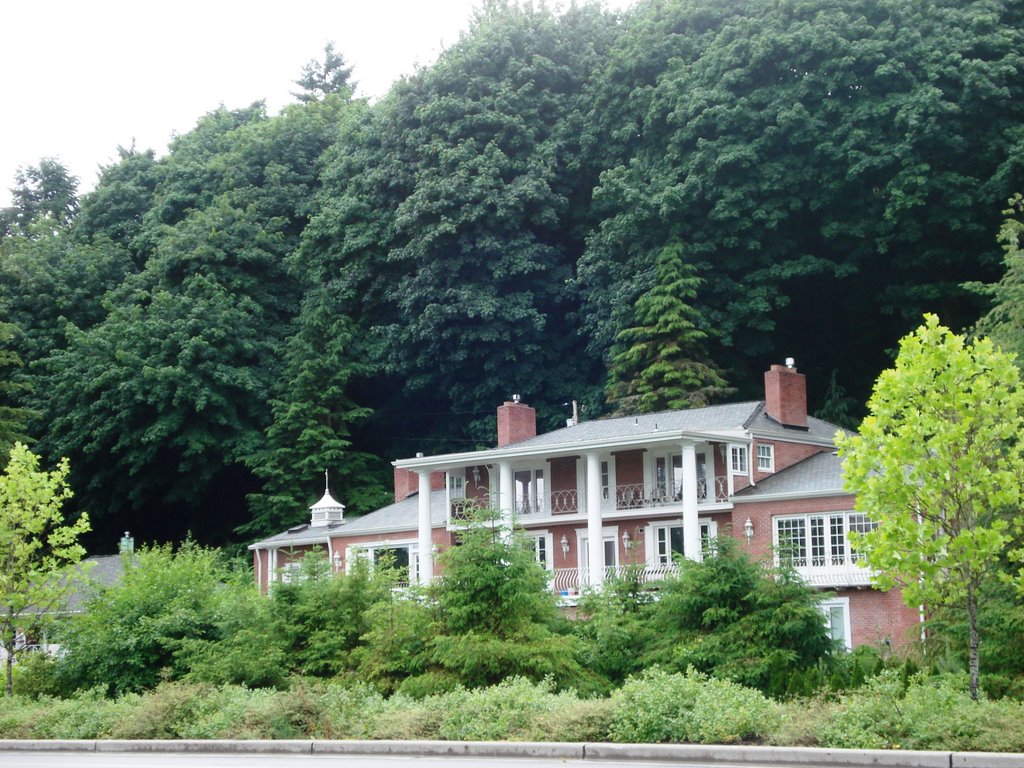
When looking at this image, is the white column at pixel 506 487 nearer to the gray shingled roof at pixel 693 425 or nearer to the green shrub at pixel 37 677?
the gray shingled roof at pixel 693 425

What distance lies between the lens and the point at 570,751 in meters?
17.8

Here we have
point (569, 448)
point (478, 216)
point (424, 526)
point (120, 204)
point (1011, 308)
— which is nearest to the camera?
point (1011, 308)

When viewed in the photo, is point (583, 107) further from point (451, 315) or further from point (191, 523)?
point (191, 523)

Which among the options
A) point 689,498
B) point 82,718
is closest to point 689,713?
point 82,718

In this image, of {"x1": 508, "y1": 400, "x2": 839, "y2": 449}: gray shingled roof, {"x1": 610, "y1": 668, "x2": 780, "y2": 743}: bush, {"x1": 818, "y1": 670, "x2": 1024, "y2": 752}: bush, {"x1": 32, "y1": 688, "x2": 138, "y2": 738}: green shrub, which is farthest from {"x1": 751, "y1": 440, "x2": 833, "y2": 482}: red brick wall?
{"x1": 818, "y1": 670, "x2": 1024, "y2": 752}: bush

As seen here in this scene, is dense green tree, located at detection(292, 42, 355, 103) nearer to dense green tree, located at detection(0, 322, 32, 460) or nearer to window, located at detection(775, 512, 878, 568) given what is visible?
dense green tree, located at detection(0, 322, 32, 460)

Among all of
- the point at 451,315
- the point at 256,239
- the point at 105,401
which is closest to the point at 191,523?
the point at 105,401

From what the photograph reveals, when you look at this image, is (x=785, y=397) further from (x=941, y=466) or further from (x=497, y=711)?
(x=497, y=711)

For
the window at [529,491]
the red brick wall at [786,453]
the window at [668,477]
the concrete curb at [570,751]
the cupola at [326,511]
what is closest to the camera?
the concrete curb at [570,751]

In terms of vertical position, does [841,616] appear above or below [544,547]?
below

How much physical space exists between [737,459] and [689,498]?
2.21 m

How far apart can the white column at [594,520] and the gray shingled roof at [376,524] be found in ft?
23.6

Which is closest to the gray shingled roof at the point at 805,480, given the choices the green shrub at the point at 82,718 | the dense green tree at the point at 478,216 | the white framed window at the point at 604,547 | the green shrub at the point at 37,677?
the white framed window at the point at 604,547

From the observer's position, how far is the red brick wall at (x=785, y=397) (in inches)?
1688
